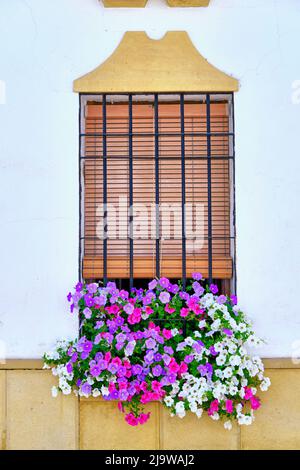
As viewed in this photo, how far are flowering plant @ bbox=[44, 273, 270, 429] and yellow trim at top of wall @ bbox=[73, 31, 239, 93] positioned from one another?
1458 mm

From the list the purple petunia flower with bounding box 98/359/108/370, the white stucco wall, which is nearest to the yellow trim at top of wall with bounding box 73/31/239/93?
the white stucco wall

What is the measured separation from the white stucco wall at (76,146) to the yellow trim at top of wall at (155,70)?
0.07 metres

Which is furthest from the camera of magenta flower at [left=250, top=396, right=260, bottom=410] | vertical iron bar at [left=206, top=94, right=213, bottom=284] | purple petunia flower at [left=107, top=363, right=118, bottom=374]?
vertical iron bar at [left=206, top=94, right=213, bottom=284]

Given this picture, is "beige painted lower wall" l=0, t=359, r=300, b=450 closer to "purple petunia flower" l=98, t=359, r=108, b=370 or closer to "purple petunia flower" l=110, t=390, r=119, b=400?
"purple petunia flower" l=110, t=390, r=119, b=400

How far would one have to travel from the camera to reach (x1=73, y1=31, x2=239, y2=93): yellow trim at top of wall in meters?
4.44

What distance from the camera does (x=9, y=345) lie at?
14.3 feet

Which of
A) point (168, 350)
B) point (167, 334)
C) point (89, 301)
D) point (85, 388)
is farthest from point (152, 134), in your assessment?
point (85, 388)

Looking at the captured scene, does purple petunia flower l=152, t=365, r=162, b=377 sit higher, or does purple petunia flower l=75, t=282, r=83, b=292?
purple petunia flower l=75, t=282, r=83, b=292

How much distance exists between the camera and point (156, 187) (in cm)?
450

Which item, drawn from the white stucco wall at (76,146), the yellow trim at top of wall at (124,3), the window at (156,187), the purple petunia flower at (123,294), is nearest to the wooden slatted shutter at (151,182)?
the window at (156,187)

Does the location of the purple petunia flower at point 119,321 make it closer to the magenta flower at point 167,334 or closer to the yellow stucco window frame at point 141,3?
the magenta flower at point 167,334

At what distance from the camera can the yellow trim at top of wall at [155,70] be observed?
175 inches

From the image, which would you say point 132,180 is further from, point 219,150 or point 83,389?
point 83,389

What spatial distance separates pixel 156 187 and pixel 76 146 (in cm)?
68
